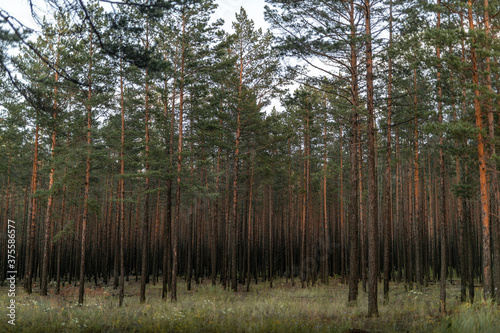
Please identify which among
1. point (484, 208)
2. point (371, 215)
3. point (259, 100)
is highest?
point (259, 100)

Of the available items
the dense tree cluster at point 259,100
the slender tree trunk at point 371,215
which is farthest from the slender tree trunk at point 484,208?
the slender tree trunk at point 371,215

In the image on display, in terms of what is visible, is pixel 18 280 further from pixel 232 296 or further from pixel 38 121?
pixel 232 296

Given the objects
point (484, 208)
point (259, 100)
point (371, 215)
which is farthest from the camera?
point (259, 100)

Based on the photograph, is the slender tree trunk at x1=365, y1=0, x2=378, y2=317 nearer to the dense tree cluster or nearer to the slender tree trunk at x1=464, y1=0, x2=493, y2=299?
the dense tree cluster

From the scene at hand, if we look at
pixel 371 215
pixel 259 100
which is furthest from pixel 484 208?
pixel 259 100

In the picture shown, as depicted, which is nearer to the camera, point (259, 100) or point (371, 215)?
point (371, 215)

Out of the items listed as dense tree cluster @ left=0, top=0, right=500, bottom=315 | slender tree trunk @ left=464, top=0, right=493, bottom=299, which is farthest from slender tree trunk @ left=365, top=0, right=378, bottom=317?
slender tree trunk @ left=464, top=0, right=493, bottom=299

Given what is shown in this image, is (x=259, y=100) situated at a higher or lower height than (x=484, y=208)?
higher

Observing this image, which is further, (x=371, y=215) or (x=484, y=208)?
(x=484, y=208)

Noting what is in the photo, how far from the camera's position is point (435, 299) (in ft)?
50.2

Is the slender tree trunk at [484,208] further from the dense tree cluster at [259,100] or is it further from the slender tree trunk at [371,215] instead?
the slender tree trunk at [371,215]

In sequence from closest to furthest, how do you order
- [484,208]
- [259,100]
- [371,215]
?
[371,215], [484,208], [259,100]

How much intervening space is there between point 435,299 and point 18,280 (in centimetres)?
3239

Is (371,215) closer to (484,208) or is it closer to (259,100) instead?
(484,208)
